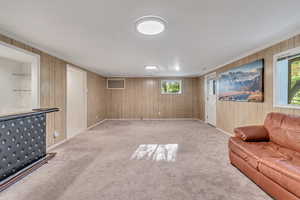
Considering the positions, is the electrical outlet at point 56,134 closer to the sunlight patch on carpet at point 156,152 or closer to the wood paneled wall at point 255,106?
the sunlight patch on carpet at point 156,152

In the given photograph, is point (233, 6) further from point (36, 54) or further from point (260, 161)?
point (36, 54)

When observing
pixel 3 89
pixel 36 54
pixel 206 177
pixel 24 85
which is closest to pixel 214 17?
pixel 206 177

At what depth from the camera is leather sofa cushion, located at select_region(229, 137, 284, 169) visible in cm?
181

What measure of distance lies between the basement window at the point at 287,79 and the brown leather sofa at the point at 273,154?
41 centimetres

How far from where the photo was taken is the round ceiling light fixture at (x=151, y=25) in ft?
6.18

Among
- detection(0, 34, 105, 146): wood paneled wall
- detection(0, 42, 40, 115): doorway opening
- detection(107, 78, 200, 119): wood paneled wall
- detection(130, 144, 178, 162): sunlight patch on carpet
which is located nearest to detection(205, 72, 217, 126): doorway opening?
detection(107, 78, 200, 119): wood paneled wall

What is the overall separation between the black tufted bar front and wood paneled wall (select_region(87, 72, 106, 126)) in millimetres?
2945

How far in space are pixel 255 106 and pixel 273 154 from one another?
5.94 feet

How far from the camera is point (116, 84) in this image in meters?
7.49

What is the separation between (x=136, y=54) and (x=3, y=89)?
3250 mm

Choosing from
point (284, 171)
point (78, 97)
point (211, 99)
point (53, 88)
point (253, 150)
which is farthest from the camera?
point (211, 99)

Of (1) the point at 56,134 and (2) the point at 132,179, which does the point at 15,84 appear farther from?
(2) the point at 132,179

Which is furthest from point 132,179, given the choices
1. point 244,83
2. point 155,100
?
point 155,100

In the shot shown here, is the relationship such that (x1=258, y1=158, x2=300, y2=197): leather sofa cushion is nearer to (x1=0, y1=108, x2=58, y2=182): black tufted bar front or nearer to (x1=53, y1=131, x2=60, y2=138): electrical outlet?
(x1=0, y1=108, x2=58, y2=182): black tufted bar front
